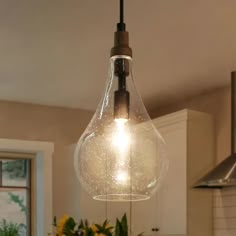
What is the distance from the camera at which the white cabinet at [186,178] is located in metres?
3.73

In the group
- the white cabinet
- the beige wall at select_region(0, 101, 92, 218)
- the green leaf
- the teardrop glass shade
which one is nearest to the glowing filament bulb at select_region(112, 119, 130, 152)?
the teardrop glass shade

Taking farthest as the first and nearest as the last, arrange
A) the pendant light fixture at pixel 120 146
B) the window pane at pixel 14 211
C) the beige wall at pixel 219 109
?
the window pane at pixel 14 211 → the beige wall at pixel 219 109 → the pendant light fixture at pixel 120 146

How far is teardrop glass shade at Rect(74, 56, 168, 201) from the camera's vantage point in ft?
5.91

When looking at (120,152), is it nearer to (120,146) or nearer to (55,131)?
(120,146)

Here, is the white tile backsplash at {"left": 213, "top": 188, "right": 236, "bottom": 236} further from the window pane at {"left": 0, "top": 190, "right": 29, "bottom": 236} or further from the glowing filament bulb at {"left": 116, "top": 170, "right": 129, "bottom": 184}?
the glowing filament bulb at {"left": 116, "top": 170, "right": 129, "bottom": 184}

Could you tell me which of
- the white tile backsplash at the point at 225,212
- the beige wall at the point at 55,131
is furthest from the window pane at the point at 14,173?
the white tile backsplash at the point at 225,212

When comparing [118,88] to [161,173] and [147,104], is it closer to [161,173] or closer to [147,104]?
[161,173]

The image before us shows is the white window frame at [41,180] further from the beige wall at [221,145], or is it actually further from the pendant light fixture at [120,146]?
the pendant light fixture at [120,146]

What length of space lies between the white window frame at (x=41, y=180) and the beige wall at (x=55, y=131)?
5 cm

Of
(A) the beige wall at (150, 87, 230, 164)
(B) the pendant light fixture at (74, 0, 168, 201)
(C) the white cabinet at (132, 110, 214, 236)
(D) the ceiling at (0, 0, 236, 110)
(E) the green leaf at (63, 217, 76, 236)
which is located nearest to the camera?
(B) the pendant light fixture at (74, 0, 168, 201)

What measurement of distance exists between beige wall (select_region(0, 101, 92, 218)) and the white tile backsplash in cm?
113

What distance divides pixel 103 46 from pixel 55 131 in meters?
1.62

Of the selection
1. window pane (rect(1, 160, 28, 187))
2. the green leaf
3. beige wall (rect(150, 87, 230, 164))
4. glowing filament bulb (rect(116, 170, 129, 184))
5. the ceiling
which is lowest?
the green leaf

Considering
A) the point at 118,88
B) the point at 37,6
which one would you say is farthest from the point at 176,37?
the point at 118,88
